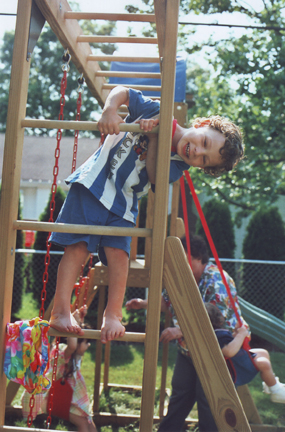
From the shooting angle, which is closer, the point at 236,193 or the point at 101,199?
the point at 101,199

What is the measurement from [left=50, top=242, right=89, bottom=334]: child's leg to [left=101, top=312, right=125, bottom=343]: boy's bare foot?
104 millimetres

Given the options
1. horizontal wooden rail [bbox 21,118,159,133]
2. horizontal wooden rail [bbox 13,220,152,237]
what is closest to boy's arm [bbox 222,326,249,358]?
horizontal wooden rail [bbox 13,220,152,237]

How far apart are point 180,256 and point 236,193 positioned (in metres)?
5.54

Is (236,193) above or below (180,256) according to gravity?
above

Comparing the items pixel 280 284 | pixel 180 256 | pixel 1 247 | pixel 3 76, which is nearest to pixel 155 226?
pixel 180 256

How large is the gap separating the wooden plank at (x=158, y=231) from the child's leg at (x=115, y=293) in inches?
5.8

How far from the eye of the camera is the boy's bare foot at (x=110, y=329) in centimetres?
177

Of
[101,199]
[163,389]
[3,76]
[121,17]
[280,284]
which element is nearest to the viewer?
[101,199]

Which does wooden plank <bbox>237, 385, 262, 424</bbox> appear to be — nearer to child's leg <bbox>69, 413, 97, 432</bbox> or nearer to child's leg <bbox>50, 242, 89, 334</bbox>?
child's leg <bbox>69, 413, 97, 432</bbox>

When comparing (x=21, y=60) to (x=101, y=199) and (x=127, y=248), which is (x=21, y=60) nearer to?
(x=101, y=199)

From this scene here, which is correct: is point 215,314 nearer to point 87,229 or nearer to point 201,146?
point 201,146

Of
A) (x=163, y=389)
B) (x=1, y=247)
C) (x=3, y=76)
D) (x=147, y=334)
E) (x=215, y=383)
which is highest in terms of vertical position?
(x=3, y=76)

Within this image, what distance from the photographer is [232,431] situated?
1792 millimetres

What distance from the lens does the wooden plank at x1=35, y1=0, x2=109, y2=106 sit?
2.00m
